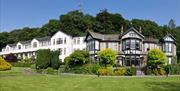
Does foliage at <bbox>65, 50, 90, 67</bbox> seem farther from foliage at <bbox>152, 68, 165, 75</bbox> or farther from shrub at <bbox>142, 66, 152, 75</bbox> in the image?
foliage at <bbox>152, 68, 165, 75</bbox>

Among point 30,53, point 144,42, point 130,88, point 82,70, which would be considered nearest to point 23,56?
point 30,53

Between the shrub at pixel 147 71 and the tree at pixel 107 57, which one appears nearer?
the shrub at pixel 147 71

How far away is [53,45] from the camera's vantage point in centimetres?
8831

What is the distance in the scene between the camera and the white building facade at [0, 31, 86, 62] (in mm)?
84938

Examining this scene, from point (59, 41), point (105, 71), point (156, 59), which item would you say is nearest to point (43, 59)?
point (105, 71)

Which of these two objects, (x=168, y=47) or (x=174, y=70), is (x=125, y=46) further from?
(x=174, y=70)

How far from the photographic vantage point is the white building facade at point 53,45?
279 feet

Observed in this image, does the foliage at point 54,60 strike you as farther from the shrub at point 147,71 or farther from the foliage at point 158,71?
the foliage at point 158,71

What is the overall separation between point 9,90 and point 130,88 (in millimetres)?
7925

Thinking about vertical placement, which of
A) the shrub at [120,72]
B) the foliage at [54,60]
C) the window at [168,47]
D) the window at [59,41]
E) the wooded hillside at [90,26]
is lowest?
the shrub at [120,72]

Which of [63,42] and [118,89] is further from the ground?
[63,42]

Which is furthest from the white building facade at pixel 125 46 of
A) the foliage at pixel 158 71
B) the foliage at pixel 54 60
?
the foliage at pixel 158 71

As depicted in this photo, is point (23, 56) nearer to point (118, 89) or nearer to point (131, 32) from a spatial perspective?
point (131, 32)

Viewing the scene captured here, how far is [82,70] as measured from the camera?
5162cm
